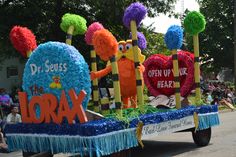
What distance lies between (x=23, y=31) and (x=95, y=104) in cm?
216

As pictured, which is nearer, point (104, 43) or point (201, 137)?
point (104, 43)

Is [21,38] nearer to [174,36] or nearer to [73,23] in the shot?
[73,23]

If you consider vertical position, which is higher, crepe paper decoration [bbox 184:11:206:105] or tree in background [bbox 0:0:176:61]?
tree in background [bbox 0:0:176:61]

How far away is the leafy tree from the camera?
117 feet

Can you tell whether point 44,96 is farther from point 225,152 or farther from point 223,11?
point 223,11

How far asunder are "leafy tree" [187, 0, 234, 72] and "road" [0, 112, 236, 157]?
2433 centimetres

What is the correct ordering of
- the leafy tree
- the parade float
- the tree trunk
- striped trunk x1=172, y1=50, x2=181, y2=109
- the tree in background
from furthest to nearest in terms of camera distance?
the leafy tree
the tree trunk
the tree in background
striped trunk x1=172, y1=50, x2=181, y2=109
the parade float

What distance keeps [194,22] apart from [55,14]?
11.6 metres

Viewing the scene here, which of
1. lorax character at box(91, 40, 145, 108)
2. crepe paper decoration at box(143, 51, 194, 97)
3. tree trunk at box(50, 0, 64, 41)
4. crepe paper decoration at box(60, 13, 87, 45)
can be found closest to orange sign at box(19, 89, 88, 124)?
crepe paper decoration at box(60, 13, 87, 45)

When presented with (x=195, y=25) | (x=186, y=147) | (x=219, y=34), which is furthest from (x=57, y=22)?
(x=219, y=34)

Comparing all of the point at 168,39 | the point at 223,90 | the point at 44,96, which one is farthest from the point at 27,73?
the point at 223,90

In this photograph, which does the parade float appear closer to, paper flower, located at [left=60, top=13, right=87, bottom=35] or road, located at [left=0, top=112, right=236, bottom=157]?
paper flower, located at [left=60, top=13, right=87, bottom=35]

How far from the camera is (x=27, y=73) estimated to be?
7762mm

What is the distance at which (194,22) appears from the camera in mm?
9547
